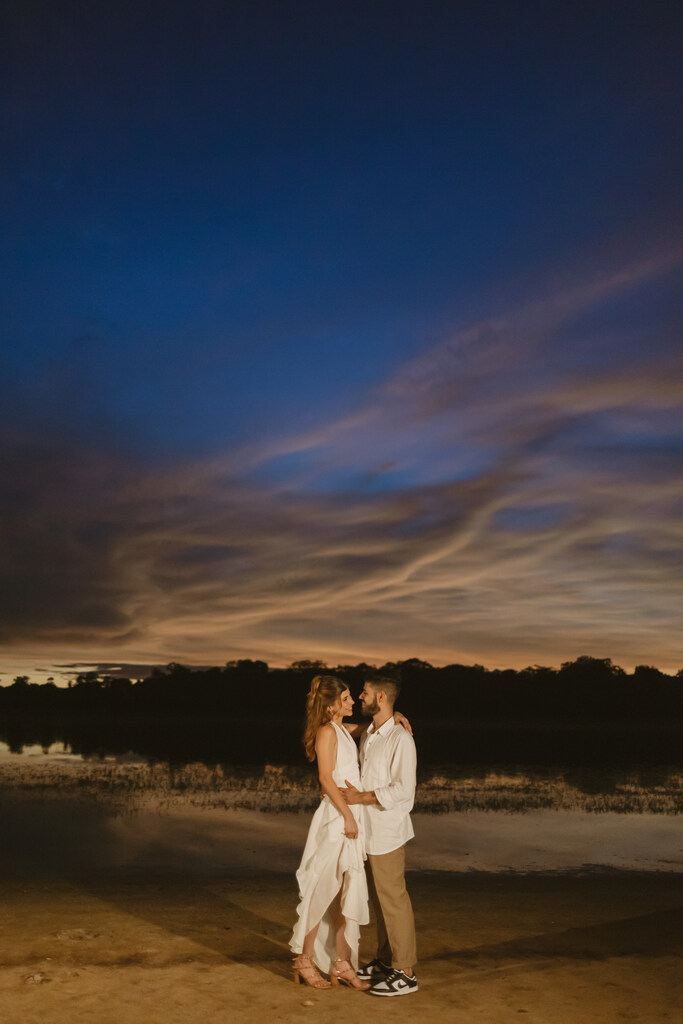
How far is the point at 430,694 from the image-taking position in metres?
102

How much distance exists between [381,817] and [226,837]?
1187cm

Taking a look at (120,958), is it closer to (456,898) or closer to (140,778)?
(456,898)

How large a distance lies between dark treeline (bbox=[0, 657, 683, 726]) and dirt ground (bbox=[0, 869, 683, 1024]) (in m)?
80.1

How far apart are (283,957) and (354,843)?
1477 mm

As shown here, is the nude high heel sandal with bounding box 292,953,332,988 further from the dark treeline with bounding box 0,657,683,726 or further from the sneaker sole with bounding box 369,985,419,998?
the dark treeline with bounding box 0,657,683,726

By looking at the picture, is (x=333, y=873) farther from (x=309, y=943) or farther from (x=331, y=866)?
(x=309, y=943)

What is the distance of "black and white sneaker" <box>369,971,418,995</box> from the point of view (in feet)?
21.9

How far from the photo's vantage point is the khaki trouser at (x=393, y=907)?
6797 millimetres

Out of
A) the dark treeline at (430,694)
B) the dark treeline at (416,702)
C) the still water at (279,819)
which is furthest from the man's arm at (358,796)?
the dark treeline at (430,694)

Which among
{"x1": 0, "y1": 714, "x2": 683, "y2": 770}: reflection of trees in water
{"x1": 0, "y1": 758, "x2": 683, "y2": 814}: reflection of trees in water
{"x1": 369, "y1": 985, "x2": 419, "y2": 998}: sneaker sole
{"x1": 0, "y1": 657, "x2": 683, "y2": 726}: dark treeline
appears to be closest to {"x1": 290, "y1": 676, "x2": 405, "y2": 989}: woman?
{"x1": 369, "y1": 985, "x2": 419, "y2": 998}: sneaker sole

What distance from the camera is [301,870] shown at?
7062 millimetres

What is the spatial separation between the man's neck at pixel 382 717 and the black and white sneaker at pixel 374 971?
173 centimetres

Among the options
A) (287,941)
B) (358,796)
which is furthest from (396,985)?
(287,941)

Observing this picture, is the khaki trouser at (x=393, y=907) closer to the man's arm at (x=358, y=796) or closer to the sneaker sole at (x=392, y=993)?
the sneaker sole at (x=392, y=993)
